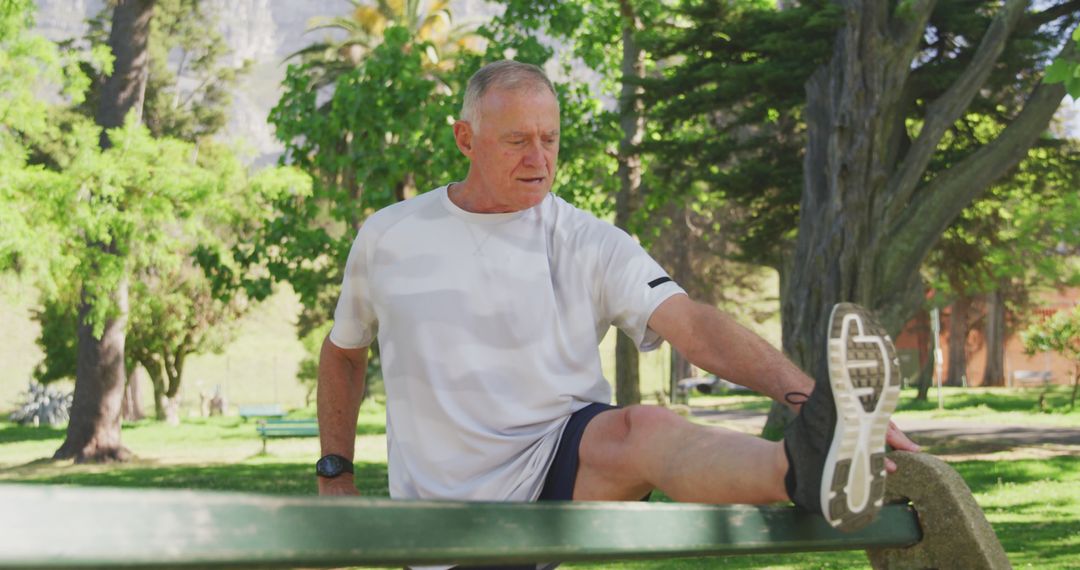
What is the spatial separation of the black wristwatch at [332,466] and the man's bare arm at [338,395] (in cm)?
6

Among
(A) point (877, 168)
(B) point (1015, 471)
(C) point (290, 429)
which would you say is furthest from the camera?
(C) point (290, 429)

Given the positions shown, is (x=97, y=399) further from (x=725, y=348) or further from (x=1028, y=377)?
(x=1028, y=377)

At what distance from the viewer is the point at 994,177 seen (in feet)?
60.3

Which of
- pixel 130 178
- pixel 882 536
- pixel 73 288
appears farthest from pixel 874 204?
pixel 882 536

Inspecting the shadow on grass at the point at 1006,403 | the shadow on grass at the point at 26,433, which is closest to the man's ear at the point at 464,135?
the shadow on grass at the point at 26,433

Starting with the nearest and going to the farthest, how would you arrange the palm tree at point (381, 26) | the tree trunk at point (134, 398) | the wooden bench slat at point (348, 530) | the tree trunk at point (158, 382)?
1. the wooden bench slat at point (348, 530)
2. the tree trunk at point (158, 382)
3. the palm tree at point (381, 26)
4. the tree trunk at point (134, 398)

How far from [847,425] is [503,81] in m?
1.38

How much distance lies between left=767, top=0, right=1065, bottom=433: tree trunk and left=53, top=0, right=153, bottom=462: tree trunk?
11.3 meters

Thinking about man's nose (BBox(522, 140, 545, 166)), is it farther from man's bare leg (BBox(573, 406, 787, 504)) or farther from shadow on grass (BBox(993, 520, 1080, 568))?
shadow on grass (BBox(993, 520, 1080, 568))

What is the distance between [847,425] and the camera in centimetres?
240

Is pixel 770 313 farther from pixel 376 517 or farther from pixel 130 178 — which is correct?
pixel 376 517

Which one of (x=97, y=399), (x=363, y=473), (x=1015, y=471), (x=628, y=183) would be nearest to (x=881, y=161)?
(x=1015, y=471)

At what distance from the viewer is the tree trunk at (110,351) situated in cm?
2303

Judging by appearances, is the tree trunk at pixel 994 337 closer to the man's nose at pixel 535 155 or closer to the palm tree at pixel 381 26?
the palm tree at pixel 381 26
